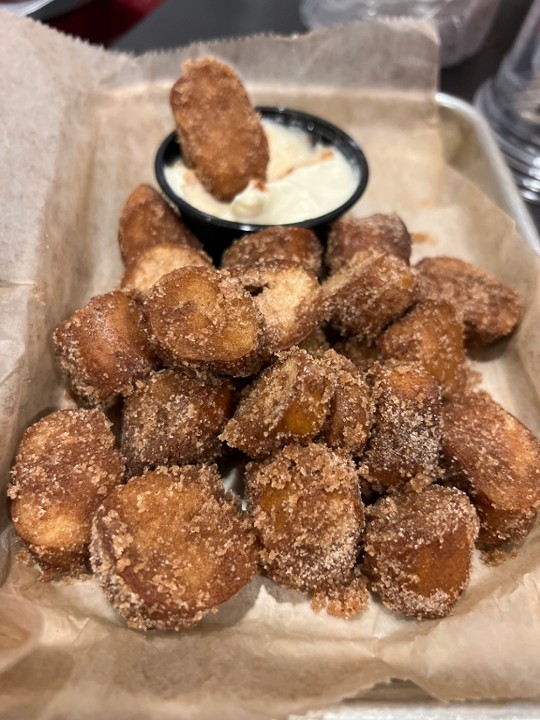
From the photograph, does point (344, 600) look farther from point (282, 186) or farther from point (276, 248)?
point (282, 186)

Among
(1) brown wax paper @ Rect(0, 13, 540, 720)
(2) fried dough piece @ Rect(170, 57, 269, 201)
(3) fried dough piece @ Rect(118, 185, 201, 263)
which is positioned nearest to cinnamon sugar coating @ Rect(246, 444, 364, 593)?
(1) brown wax paper @ Rect(0, 13, 540, 720)

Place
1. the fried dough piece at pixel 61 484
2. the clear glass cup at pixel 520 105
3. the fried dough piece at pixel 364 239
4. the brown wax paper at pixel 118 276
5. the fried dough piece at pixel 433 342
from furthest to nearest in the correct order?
the clear glass cup at pixel 520 105 → the fried dough piece at pixel 364 239 → the fried dough piece at pixel 433 342 → the fried dough piece at pixel 61 484 → the brown wax paper at pixel 118 276

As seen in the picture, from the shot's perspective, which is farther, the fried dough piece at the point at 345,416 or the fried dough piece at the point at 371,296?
the fried dough piece at the point at 371,296

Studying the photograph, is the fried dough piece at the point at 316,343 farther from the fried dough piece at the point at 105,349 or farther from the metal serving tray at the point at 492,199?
the metal serving tray at the point at 492,199

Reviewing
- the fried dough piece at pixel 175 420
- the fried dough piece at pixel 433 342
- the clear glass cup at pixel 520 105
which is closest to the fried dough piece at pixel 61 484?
the fried dough piece at pixel 175 420

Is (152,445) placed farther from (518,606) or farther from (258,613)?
(518,606)

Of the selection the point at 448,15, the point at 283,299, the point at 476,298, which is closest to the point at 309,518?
the point at 283,299
